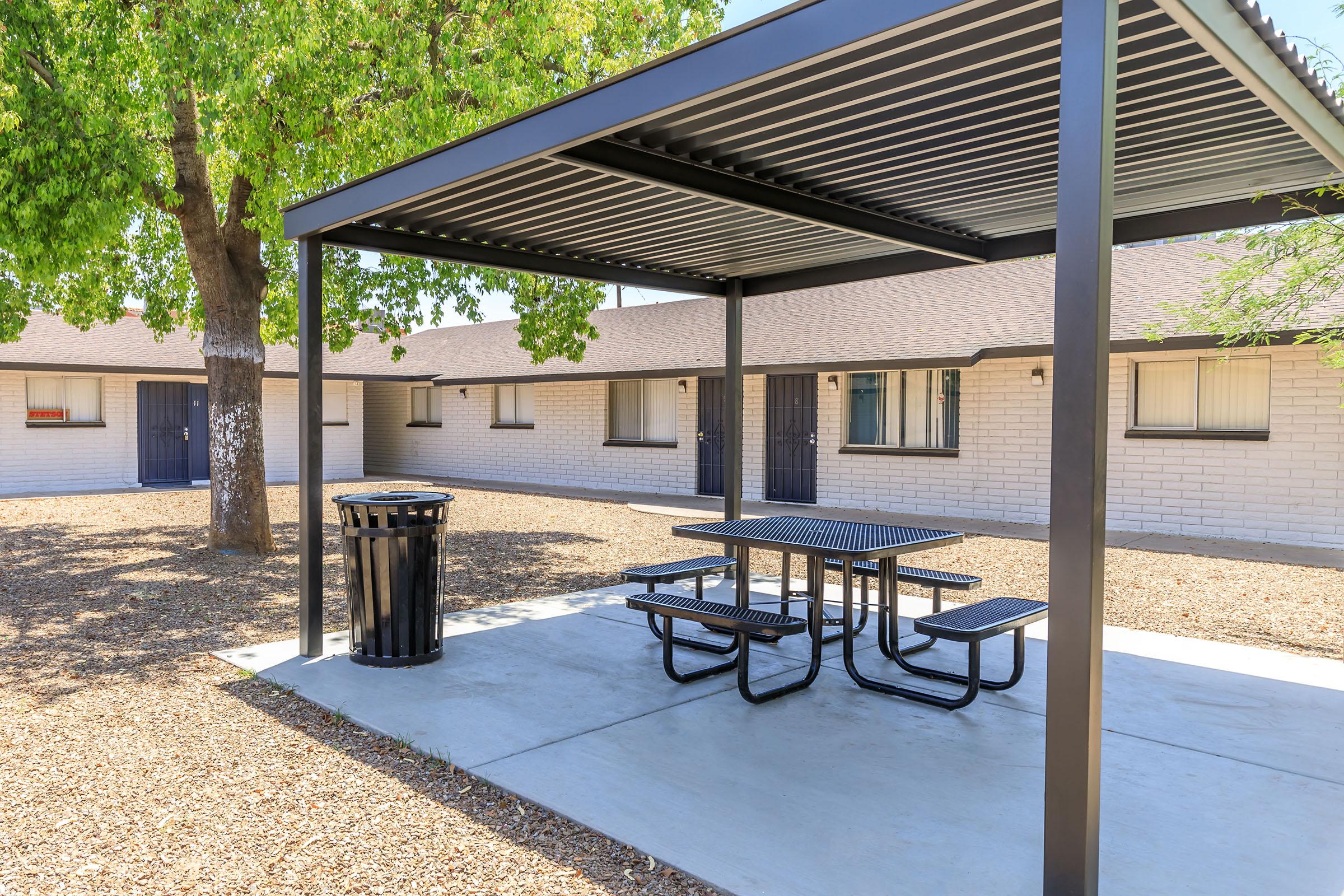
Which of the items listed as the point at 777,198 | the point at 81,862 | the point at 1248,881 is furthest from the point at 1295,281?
the point at 81,862

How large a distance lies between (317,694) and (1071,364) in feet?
14.0

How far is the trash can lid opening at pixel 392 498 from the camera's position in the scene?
5438 millimetres

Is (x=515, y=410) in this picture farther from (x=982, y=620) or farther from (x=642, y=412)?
(x=982, y=620)

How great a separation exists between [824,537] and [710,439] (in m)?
12.1

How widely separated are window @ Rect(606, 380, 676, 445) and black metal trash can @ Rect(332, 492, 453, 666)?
498 inches

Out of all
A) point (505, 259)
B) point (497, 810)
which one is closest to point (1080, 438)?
point (497, 810)

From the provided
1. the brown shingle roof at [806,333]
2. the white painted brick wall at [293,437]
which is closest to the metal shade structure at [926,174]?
the brown shingle roof at [806,333]

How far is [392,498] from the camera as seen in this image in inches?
223

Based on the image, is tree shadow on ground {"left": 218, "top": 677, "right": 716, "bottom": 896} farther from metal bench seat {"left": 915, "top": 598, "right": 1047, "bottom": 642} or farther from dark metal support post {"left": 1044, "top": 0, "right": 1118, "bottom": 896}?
metal bench seat {"left": 915, "top": 598, "right": 1047, "bottom": 642}

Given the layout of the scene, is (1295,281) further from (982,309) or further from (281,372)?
(281,372)

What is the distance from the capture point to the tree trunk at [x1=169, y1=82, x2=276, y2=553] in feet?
31.8

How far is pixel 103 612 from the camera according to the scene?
7273 mm

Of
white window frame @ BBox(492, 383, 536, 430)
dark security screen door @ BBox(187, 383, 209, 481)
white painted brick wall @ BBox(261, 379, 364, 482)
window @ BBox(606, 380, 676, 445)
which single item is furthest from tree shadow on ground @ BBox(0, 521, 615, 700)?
white window frame @ BBox(492, 383, 536, 430)

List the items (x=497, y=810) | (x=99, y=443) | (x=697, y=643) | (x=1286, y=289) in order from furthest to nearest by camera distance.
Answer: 1. (x=99, y=443)
2. (x=1286, y=289)
3. (x=697, y=643)
4. (x=497, y=810)
